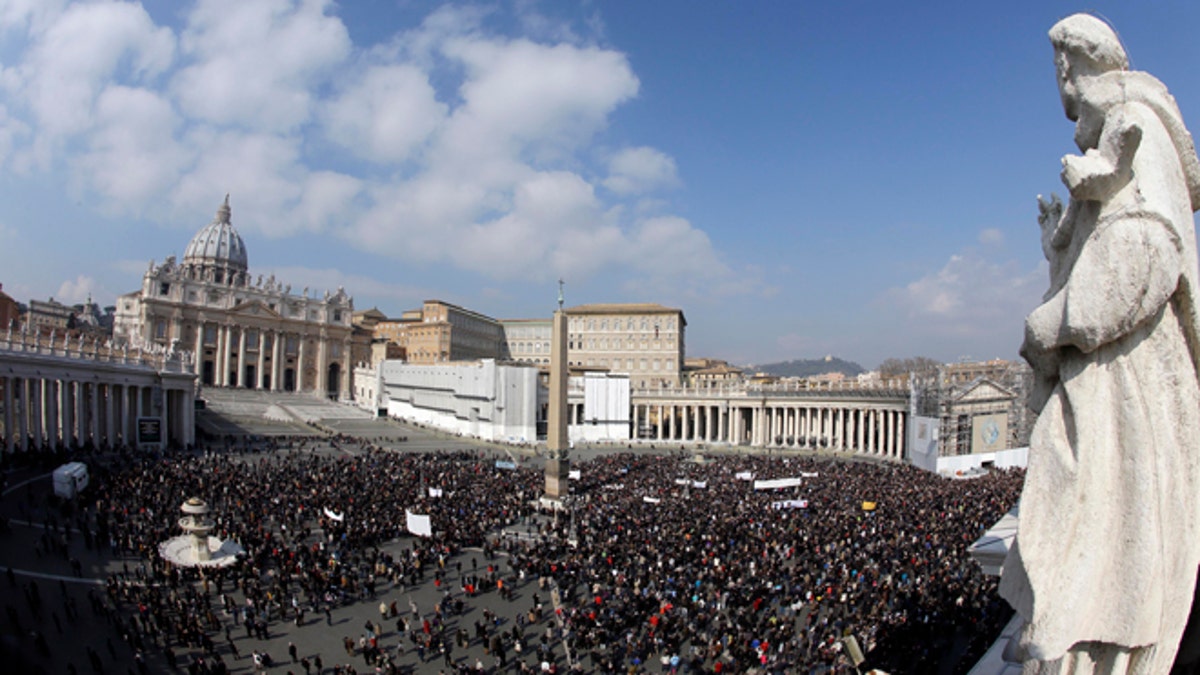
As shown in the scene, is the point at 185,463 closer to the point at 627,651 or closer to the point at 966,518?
the point at 627,651

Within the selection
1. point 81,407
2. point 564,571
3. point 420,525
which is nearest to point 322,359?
point 81,407

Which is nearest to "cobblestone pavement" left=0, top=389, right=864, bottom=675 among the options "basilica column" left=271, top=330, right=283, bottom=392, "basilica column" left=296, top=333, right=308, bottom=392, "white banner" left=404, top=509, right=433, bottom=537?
"white banner" left=404, top=509, right=433, bottom=537

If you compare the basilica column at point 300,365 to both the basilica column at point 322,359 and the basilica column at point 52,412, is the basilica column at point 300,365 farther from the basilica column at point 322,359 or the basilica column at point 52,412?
the basilica column at point 52,412

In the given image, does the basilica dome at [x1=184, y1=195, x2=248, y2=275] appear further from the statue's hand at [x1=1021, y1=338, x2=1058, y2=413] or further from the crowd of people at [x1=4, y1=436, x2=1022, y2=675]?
the statue's hand at [x1=1021, y1=338, x2=1058, y2=413]

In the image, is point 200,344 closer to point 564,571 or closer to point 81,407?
point 81,407

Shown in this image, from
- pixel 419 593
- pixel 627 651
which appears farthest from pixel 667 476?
pixel 627 651

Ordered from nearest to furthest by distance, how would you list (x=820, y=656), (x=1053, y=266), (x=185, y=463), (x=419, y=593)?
(x=1053, y=266) → (x=820, y=656) → (x=419, y=593) → (x=185, y=463)
